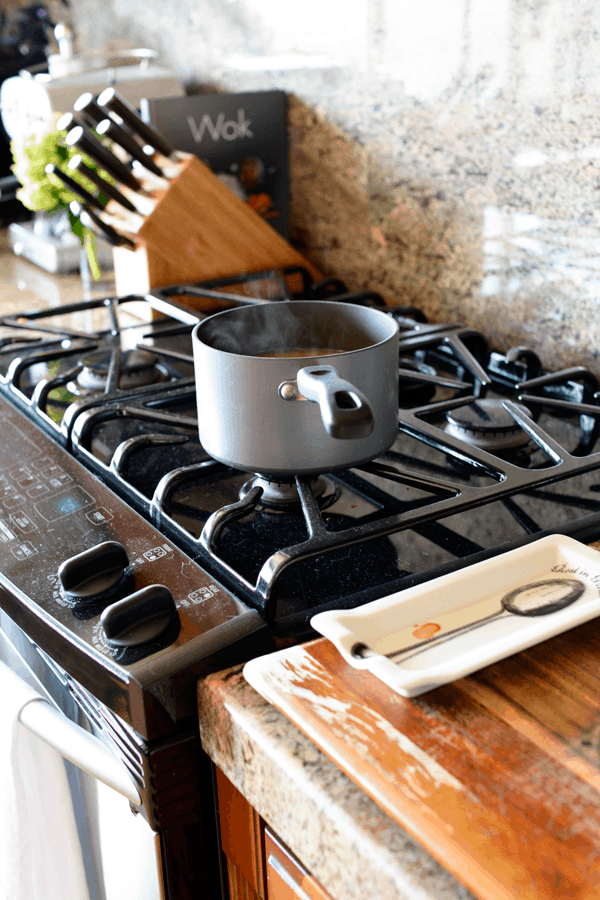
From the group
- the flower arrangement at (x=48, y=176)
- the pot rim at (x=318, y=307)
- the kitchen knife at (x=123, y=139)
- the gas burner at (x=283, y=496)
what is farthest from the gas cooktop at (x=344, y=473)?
the flower arrangement at (x=48, y=176)

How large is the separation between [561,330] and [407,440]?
33 centimetres

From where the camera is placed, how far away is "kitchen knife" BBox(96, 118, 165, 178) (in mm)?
1161

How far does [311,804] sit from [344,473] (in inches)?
15.8

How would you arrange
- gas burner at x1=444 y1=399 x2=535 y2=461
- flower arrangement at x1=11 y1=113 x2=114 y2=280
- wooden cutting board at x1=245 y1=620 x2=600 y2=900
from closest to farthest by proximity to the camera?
wooden cutting board at x1=245 y1=620 x2=600 y2=900
gas burner at x1=444 y1=399 x2=535 y2=461
flower arrangement at x1=11 y1=113 x2=114 y2=280

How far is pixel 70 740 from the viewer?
65cm

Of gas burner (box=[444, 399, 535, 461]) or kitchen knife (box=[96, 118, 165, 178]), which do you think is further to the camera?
kitchen knife (box=[96, 118, 165, 178])

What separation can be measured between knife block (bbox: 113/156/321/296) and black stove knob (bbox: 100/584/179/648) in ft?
2.80

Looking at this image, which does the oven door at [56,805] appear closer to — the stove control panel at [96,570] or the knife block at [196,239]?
the stove control panel at [96,570]

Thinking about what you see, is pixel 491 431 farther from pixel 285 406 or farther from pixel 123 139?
pixel 123 139

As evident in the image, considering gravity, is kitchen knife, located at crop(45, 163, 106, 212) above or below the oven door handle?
above

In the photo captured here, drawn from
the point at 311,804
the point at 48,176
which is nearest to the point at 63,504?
the point at 311,804

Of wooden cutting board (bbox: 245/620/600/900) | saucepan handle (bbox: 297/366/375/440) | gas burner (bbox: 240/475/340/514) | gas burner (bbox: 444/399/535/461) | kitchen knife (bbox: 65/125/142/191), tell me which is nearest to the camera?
wooden cutting board (bbox: 245/620/600/900)

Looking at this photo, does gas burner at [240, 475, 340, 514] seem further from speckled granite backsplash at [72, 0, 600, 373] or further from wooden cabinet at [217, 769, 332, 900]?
speckled granite backsplash at [72, 0, 600, 373]

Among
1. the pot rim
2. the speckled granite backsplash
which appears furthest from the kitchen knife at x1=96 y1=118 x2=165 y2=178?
the pot rim
